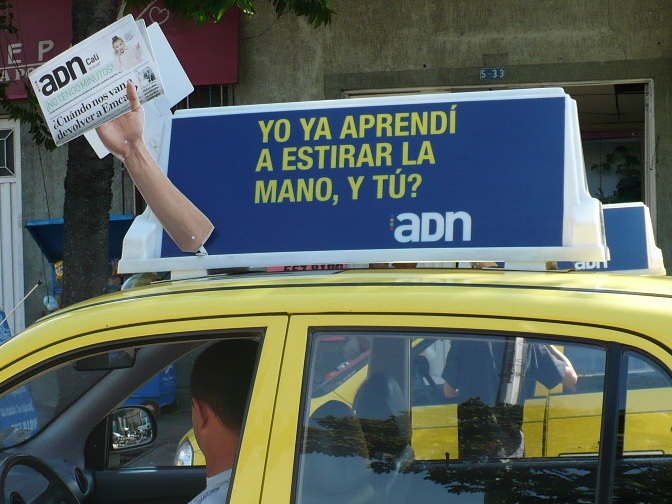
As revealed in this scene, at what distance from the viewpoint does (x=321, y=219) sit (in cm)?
251

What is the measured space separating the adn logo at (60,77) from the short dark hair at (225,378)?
95 cm

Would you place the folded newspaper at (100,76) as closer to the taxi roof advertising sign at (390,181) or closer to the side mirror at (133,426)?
the taxi roof advertising sign at (390,181)

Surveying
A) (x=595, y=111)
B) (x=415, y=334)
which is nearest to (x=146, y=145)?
(x=415, y=334)

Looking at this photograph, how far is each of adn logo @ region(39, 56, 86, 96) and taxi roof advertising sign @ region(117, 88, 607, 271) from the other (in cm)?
35

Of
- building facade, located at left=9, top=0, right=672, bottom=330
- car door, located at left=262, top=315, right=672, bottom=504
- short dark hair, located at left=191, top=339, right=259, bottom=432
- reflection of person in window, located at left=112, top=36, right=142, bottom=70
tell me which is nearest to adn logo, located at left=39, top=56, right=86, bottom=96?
reflection of person in window, located at left=112, top=36, right=142, bottom=70

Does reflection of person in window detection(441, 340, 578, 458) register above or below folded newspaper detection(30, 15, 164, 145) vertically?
below

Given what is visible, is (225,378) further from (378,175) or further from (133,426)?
(133,426)

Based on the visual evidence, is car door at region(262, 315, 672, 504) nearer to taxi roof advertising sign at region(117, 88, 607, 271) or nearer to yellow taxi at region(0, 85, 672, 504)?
yellow taxi at region(0, 85, 672, 504)

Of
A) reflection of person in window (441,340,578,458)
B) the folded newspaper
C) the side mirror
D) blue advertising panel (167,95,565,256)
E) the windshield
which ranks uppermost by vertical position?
the folded newspaper

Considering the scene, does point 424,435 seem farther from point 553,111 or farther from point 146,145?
point 146,145

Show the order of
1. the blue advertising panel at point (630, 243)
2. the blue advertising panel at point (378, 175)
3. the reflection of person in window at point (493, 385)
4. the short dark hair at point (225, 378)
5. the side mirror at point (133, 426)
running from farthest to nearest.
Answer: the blue advertising panel at point (630, 243)
the side mirror at point (133, 426)
the blue advertising panel at point (378, 175)
the short dark hair at point (225, 378)
the reflection of person in window at point (493, 385)

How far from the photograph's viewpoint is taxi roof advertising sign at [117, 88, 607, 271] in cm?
236

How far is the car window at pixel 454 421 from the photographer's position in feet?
6.30

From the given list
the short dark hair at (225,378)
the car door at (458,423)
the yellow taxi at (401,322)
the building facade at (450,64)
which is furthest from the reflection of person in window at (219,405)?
the building facade at (450,64)
